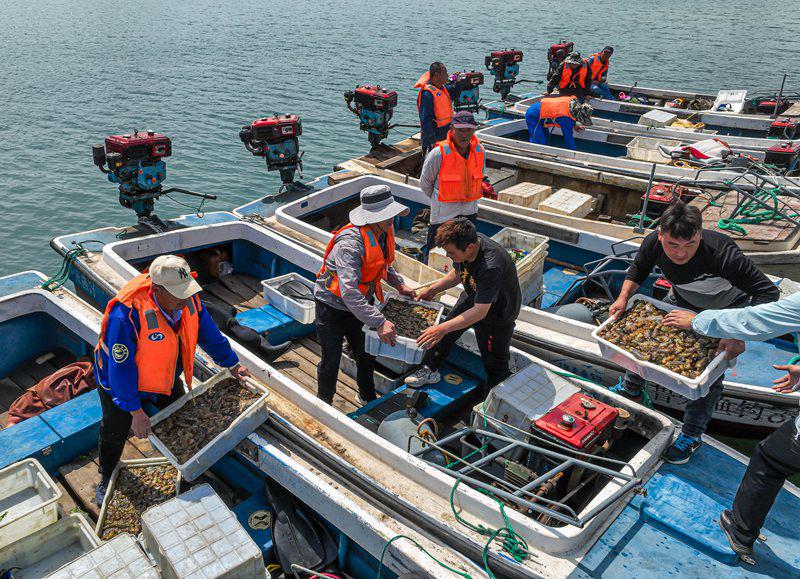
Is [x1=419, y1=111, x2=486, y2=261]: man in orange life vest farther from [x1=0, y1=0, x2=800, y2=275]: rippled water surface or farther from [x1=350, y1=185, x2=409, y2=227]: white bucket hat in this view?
[x1=0, y1=0, x2=800, y2=275]: rippled water surface

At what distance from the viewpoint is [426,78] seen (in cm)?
903

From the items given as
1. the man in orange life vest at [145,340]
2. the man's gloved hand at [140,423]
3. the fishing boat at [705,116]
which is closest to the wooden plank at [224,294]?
the man in orange life vest at [145,340]

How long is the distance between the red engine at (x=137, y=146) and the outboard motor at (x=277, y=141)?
1.21m

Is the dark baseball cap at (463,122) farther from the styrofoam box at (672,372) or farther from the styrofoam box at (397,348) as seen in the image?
the styrofoam box at (672,372)

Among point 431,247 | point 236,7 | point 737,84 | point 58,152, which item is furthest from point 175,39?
point 431,247

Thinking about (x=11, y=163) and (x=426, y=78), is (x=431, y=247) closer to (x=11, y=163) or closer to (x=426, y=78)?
(x=426, y=78)

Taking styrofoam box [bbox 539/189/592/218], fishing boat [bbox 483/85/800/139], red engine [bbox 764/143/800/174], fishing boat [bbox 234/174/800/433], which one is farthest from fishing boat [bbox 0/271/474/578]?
fishing boat [bbox 483/85/800/139]

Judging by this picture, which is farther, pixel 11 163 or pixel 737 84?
pixel 737 84

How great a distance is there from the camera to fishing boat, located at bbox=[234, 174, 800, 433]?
536 cm

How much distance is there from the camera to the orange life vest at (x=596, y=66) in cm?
1401

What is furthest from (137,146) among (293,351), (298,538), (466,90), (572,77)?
(572,77)

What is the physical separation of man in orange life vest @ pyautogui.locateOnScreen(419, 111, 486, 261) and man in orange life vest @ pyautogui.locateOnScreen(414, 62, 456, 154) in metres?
2.70

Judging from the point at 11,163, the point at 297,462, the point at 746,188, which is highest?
the point at 746,188

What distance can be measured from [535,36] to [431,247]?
3334 cm
